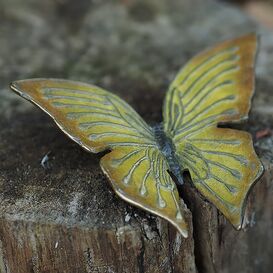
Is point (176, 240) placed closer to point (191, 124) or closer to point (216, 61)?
point (191, 124)

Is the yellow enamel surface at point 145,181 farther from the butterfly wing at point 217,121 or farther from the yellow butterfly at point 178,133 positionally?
the butterfly wing at point 217,121

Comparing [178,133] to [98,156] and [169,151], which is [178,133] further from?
[98,156]

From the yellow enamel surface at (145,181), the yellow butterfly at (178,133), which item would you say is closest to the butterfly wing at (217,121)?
the yellow butterfly at (178,133)

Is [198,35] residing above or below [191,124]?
above

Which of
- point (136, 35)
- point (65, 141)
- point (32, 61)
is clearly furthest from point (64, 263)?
point (136, 35)

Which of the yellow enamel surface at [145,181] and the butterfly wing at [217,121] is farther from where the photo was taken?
the butterfly wing at [217,121]

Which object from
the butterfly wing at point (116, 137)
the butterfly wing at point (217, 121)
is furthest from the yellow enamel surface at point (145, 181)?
the butterfly wing at point (217, 121)

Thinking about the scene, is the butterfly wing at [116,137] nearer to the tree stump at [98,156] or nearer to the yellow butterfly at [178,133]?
the yellow butterfly at [178,133]
